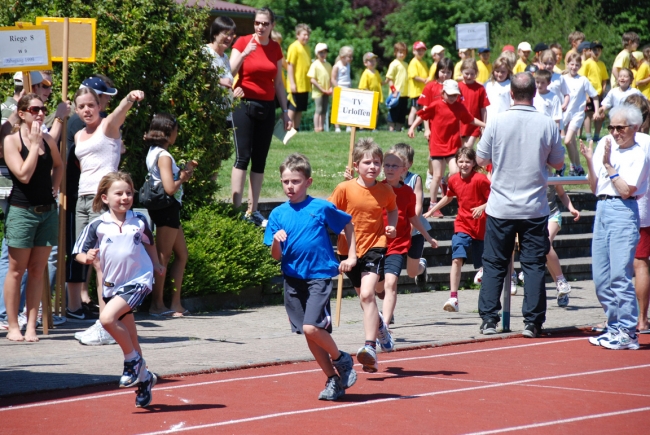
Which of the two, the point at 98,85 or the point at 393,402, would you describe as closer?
the point at 393,402

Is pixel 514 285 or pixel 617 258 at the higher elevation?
pixel 617 258

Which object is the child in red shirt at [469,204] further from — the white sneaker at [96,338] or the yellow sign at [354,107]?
the white sneaker at [96,338]

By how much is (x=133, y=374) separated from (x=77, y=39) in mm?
4204

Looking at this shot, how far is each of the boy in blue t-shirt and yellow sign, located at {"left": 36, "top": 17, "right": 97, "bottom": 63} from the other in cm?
341

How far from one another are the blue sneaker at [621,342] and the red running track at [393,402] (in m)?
0.33

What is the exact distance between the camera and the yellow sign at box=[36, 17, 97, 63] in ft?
32.1

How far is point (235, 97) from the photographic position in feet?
39.3

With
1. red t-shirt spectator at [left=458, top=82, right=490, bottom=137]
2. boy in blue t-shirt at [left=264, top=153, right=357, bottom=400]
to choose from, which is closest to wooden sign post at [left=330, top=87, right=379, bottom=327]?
boy in blue t-shirt at [left=264, top=153, right=357, bottom=400]

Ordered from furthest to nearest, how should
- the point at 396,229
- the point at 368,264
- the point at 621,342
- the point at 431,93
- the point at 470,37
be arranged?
the point at 470,37, the point at 431,93, the point at 396,229, the point at 621,342, the point at 368,264

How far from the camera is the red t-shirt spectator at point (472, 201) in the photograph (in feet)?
37.3

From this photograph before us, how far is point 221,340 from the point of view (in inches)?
366

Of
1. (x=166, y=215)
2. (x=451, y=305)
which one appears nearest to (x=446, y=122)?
(x=451, y=305)

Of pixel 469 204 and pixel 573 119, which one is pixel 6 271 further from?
pixel 573 119

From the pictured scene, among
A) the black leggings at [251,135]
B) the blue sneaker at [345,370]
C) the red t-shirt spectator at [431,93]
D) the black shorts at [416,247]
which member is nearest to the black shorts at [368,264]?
the blue sneaker at [345,370]
